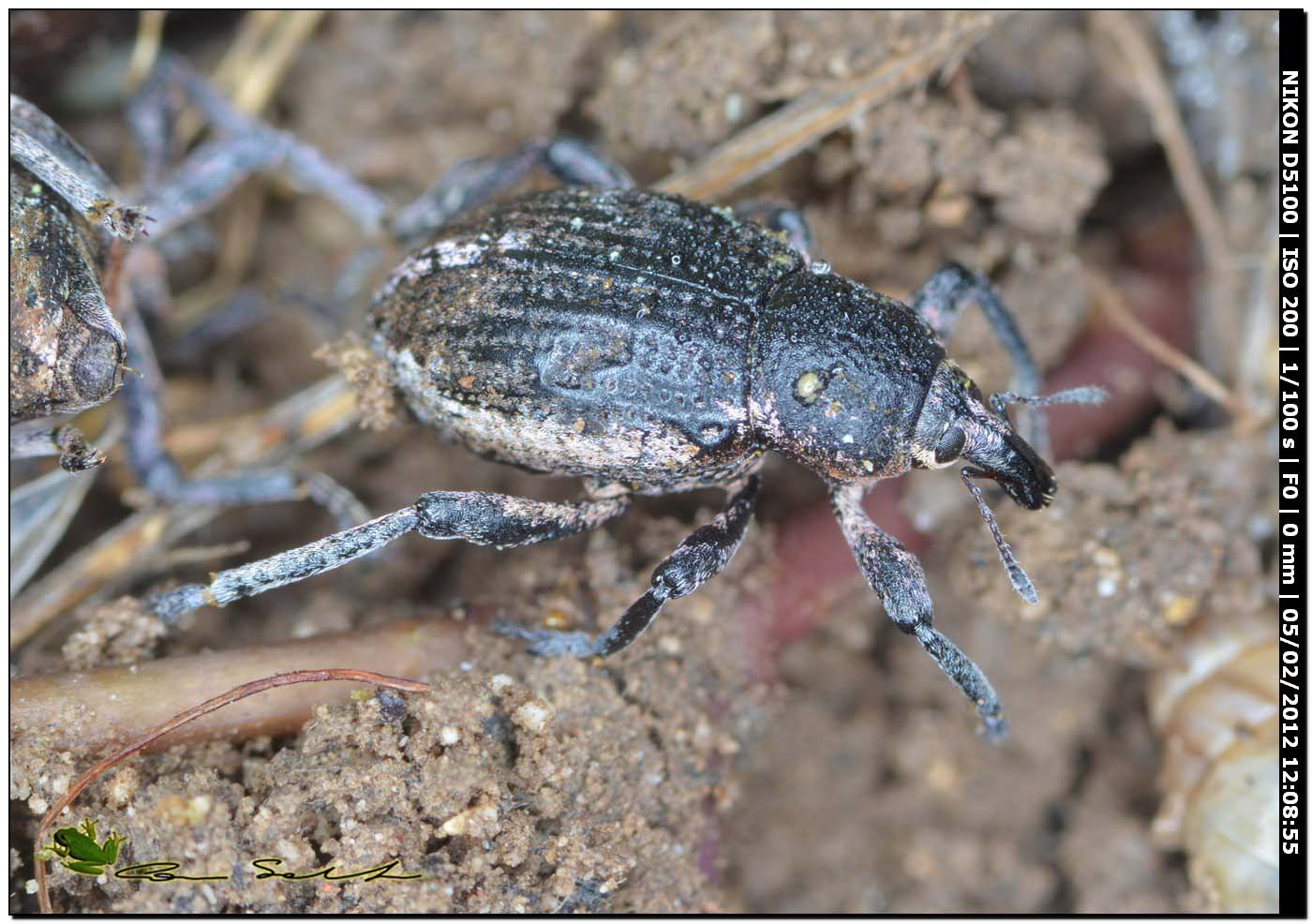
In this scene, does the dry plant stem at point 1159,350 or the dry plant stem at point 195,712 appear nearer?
the dry plant stem at point 195,712

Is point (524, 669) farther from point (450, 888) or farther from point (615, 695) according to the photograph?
point (450, 888)

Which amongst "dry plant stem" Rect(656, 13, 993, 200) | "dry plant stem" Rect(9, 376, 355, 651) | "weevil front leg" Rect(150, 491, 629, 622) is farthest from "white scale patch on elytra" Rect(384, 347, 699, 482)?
"dry plant stem" Rect(656, 13, 993, 200)

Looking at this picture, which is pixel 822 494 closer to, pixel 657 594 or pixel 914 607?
pixel 914 607

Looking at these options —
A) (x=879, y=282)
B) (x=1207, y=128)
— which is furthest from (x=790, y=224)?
(x=1207, y=128)

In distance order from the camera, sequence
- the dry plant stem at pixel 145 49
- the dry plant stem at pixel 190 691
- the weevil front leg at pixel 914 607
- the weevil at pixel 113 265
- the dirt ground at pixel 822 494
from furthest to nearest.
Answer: the dry plant stem at pixel 145 49, the dirt ground at pixel 822 494, the weevil front leg at pixel 914 607, the weevil at pixel 113 265, the dry plant stem at pixel 190 691
